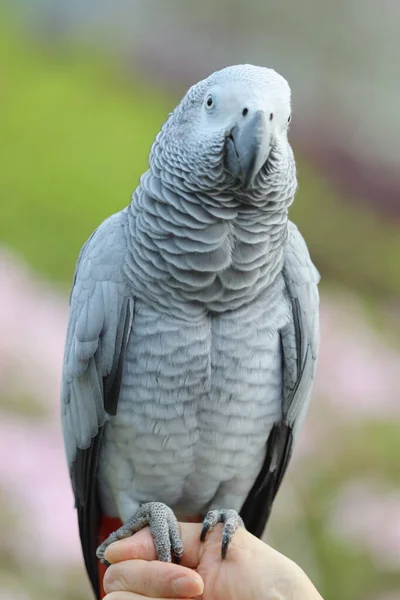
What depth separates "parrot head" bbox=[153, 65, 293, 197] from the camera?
0.77 metres

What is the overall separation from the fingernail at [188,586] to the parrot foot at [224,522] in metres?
0.07

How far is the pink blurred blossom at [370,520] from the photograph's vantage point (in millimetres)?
1598

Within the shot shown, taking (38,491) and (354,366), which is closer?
(38,491)

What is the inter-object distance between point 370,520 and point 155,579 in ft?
2.98

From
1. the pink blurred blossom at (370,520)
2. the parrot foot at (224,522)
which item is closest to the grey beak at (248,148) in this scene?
the parrot foot at (224,522)

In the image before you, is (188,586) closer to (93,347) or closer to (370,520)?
(93,347)

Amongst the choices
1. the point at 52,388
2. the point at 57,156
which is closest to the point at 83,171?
the point at 57,156

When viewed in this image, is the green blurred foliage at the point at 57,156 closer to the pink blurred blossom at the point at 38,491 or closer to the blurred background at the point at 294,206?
the blurred background at the point at 294,206

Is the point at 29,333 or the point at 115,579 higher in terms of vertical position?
the point at 29,333

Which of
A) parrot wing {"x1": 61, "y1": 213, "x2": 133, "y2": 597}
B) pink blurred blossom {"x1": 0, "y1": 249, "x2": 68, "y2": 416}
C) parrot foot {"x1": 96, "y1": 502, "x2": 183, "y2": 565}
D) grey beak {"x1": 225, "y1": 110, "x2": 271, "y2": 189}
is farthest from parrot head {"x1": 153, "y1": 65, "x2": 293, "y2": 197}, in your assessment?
pink blurred blossom {"x1": 0, "y1": 249, "x2": 68, "y2": 416}

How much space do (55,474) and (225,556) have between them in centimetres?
78

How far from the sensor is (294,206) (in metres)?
1.87

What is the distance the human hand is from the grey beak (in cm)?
53

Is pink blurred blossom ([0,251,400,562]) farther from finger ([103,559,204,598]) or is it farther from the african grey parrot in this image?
finger ([103,559,204,598])
